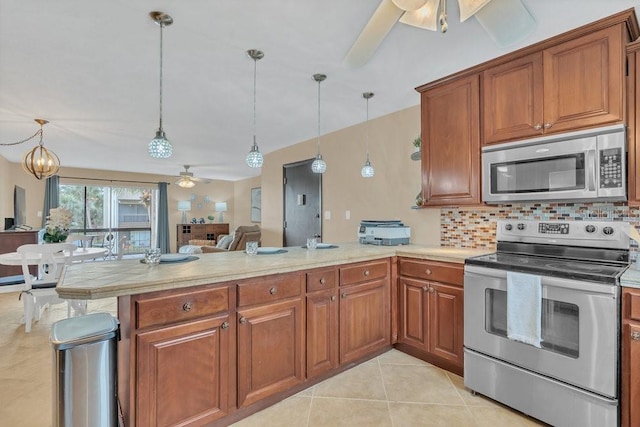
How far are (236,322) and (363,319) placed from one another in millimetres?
1075

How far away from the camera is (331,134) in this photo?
14.0ft

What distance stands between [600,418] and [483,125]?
6.06 ft

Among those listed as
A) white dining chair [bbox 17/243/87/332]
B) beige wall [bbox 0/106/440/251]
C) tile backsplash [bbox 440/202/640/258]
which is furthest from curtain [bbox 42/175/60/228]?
tile backsplash [bbox 440/202/640/258]

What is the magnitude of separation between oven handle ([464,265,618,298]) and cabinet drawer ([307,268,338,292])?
894 mm

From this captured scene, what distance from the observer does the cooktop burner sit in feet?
5.25

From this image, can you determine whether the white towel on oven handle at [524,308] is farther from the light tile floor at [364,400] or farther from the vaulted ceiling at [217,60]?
the vaulted ceiling at [217,60]

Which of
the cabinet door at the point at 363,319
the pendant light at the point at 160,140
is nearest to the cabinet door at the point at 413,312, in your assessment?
the cabinet door at the point at 363,319

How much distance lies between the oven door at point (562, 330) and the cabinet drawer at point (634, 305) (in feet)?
0.17

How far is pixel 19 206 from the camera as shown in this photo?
6.28m

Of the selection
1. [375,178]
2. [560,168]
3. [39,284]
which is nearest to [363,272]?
[560,168]

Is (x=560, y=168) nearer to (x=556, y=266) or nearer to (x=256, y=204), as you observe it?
(x=556, y=266)

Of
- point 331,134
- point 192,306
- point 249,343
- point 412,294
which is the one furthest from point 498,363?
point 331,134

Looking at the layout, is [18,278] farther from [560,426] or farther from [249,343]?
[560,426]

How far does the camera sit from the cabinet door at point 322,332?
2.10 m
